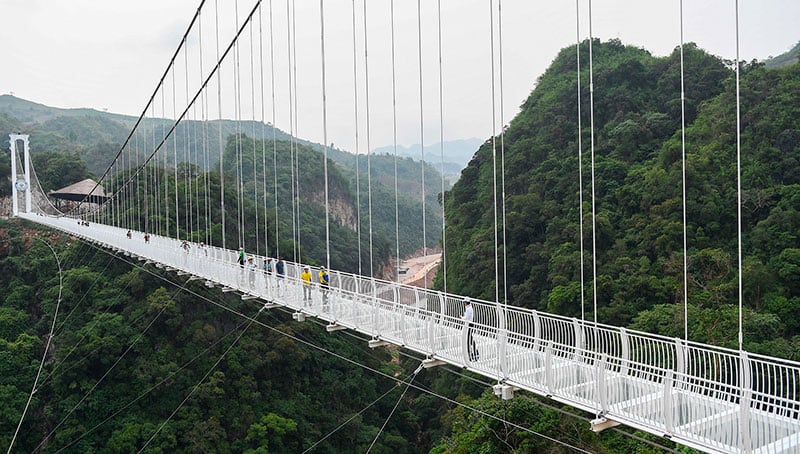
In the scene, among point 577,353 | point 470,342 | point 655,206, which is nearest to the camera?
point 577,353

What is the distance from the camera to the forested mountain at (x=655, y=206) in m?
15.2

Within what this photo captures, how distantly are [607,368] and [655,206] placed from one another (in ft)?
42.4

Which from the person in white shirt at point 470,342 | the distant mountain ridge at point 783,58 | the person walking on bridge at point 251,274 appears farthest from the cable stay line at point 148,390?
the distant mountain ridge at point 783,58

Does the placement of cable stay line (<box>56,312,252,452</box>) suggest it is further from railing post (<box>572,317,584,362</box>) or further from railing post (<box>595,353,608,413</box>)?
railing post (<box>595,353,608,413</box>)

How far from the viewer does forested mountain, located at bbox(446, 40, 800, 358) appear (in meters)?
15.2

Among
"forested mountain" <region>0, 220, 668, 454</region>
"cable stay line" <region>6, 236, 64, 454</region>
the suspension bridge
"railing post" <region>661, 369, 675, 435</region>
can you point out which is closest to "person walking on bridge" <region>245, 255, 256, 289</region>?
the suspension bridge

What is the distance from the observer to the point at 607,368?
6.32 metres

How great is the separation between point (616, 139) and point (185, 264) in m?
14.6

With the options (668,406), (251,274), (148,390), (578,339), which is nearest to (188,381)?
(148,390)

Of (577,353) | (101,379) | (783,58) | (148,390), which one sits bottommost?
(148,390)

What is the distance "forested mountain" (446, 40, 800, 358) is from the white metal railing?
841cm

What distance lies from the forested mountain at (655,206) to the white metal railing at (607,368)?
8.41 m

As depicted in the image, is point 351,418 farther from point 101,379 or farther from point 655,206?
point 655,206

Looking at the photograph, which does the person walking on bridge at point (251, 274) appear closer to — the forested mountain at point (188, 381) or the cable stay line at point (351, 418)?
the forested mountain at point (188, 381)
